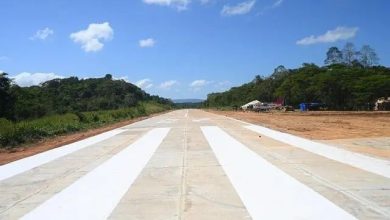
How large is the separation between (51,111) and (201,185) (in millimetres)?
53597

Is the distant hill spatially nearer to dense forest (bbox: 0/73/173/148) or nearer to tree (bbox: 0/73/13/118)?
dense forest (bbox: 0/73/173/148)

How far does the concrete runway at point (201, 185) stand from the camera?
7.29 metres

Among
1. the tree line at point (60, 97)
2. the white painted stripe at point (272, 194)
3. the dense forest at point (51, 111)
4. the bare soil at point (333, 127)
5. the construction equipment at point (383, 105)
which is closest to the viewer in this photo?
the white painted stripe at point (272, 194)

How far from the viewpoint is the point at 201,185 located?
9.41m

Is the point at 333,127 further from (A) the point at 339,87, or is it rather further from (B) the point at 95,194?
(A) the point at 339,87

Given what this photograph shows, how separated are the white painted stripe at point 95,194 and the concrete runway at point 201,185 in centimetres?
2

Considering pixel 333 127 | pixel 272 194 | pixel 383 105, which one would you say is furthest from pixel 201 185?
pixel 383 105

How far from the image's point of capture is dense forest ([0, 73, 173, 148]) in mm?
26202

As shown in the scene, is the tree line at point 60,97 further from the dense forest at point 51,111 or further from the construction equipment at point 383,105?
the construction equipment at point 383,105

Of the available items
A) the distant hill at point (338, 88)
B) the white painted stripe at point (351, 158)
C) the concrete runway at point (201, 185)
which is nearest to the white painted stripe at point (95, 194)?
the concrete runway at point (201, 185)

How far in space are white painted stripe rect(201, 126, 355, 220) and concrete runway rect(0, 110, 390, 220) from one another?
14 mm

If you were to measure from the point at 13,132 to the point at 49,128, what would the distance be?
6204 mm

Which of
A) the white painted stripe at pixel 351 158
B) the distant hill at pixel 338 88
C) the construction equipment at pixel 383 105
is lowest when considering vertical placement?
the white painted stripe at pixel 351 158

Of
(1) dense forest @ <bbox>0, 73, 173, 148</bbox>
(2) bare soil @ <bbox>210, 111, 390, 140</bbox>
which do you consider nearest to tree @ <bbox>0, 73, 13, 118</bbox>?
(1) dense forest @ <bbox>0, 73, 173, 148</bbox>
